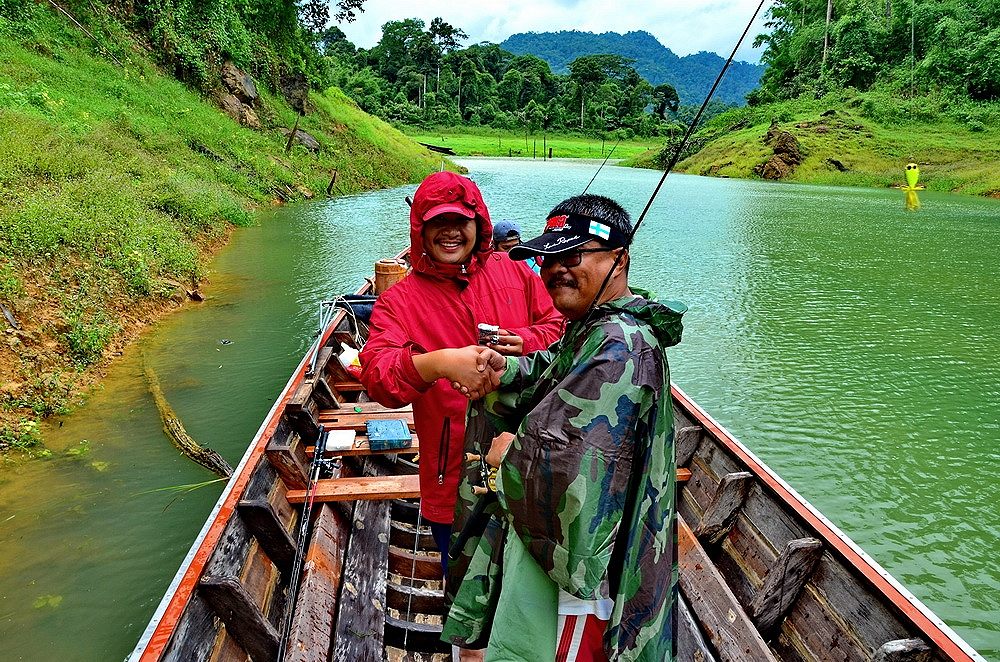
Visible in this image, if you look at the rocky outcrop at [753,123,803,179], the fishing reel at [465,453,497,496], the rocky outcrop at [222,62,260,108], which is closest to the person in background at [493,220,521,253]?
the fishing reel at [465,453,497,496]

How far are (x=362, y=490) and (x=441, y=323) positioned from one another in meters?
2.09

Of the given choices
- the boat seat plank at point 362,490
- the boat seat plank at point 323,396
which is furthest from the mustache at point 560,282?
the boat seat plank at point 323,396

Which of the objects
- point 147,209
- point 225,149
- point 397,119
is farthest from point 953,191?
point 397,119

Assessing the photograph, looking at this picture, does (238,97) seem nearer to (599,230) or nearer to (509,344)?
(509,344)

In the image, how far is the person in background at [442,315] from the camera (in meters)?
2.28

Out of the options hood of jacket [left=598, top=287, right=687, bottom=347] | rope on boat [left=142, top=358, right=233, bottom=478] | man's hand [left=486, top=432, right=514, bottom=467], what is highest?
hood of jacket [left=598, top=287, right=687, bottom=347]

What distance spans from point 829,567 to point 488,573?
2.29 m

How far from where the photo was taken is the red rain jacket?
2270 millimetres

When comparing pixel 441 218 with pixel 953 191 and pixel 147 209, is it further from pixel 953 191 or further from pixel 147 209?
pixel 953 191

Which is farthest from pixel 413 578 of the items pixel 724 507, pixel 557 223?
pixel 557 223

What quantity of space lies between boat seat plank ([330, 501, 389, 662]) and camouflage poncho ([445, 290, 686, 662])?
1.77 metres

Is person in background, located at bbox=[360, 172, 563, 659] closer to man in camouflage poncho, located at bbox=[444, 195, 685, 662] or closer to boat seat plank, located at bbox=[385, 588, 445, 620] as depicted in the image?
man in camouflage poncho, located at bbox=[444, 195, 685, 662]

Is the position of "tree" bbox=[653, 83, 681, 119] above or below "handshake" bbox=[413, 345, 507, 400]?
above

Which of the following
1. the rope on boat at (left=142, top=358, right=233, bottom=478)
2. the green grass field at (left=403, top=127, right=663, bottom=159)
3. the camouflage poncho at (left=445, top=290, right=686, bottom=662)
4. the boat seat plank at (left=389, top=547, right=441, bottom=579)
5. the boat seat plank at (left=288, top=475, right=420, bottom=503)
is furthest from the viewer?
the green grass field at (left=403, top=127, right=663, bottom=159)
